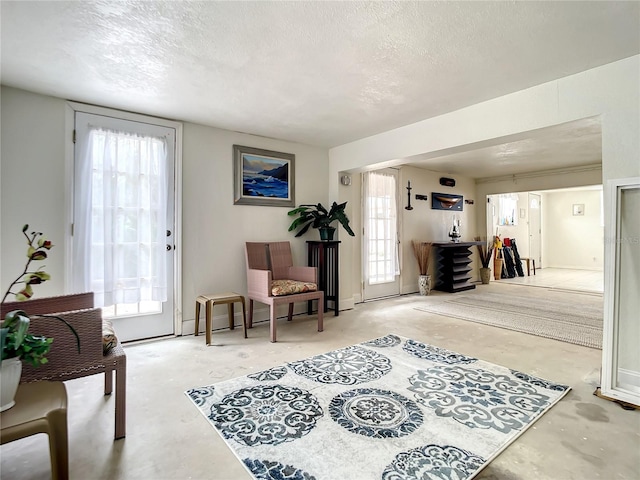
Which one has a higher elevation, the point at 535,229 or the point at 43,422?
the point at 535,229

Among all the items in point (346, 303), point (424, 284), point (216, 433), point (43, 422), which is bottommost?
point (216, 433)

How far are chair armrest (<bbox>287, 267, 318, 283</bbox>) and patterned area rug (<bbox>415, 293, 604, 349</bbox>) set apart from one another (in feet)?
6.22

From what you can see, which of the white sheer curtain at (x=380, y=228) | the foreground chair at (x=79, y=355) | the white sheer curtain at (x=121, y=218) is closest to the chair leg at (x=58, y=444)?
the foreground chair at (x=79, y=355)

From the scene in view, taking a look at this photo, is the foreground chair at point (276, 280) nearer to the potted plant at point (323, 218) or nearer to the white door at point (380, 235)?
the potted plant at point (323, 218)

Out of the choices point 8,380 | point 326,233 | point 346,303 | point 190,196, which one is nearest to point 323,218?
point 326,233

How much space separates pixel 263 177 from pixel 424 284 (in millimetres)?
3579

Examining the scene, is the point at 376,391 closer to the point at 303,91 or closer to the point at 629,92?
the point at 303,91

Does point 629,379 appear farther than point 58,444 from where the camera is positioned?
Yes

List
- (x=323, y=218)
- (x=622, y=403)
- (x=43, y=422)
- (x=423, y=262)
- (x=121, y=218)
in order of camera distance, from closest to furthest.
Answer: (x=43, y=422) → (x=622, y=403) → (x=121, y=218) → (x=323, y=218) → (x=423, y=262)

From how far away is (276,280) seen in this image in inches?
154

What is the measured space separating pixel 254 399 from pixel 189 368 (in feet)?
2.74

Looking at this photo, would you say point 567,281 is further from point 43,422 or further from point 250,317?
point 43,422

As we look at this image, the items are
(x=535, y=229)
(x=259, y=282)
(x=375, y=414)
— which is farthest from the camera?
(x=535, y=229)

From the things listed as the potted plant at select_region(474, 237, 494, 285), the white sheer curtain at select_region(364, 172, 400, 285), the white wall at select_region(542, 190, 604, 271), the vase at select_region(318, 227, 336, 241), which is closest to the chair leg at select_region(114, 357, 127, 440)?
the vase at select_region(318, 227, 336, 241)
